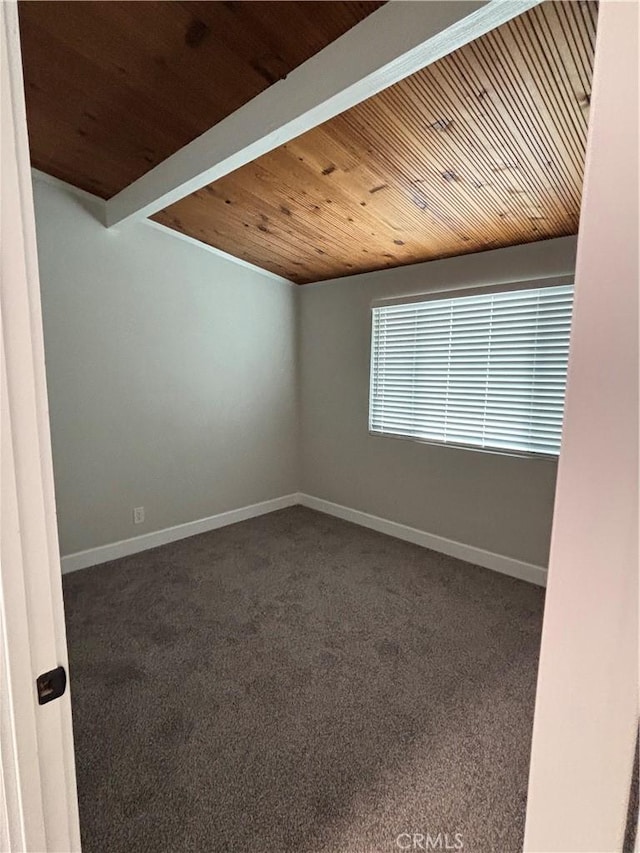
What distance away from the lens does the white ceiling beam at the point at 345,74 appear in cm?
114

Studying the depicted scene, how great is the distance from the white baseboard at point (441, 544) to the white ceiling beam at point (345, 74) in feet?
8.17

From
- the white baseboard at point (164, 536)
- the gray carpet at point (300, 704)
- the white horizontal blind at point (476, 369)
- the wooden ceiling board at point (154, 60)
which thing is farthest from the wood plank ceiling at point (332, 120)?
the white baseboard at point (164, 536)

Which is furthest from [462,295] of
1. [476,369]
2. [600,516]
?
[600,516]

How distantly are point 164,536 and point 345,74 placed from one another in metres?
3.05

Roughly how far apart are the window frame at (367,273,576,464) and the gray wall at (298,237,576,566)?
0.03 meters

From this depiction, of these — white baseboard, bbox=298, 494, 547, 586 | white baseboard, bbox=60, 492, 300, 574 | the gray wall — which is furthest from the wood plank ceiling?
white baseboard, bbox=60, 492, 300, 574

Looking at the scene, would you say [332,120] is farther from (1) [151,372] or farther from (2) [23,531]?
(1) [151,372]

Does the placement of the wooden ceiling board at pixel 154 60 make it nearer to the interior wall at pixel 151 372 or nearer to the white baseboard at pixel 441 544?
the interior wall at pixel 151 372

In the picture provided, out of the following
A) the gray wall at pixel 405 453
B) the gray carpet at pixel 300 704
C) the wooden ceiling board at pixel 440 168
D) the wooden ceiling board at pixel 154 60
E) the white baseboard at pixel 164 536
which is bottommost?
the gray carpet at pixel 300 704

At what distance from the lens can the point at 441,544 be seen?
301cm

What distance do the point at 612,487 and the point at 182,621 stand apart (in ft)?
7.70

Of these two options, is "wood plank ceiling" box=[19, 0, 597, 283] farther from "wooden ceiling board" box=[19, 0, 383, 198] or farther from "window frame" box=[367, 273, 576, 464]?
"window frame" box=[367, 273, 576, 464]

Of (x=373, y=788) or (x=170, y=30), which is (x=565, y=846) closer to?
(x=373, y=788)

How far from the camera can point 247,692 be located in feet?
5.55
